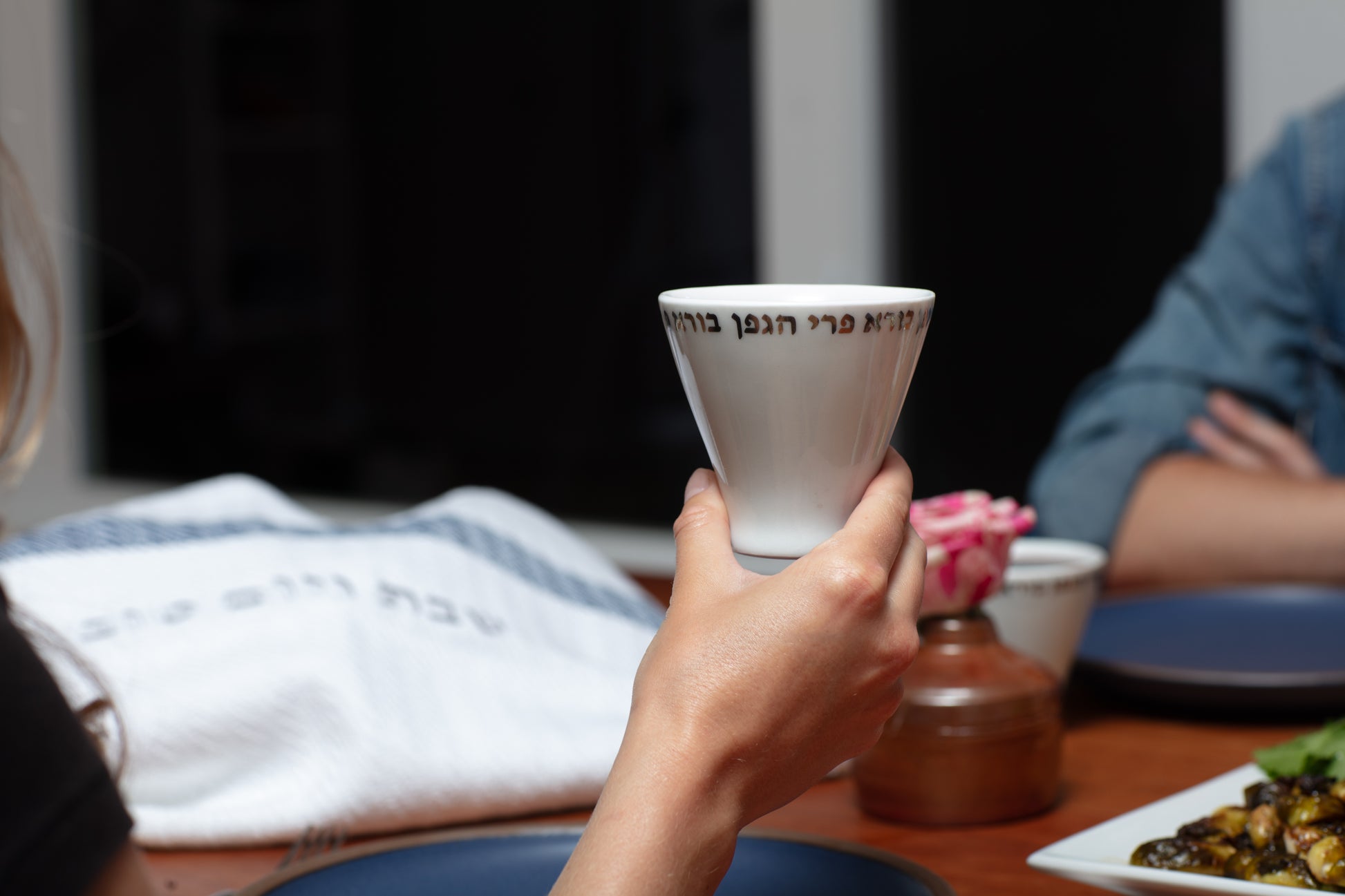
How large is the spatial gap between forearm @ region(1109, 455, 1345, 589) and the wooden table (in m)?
0.46

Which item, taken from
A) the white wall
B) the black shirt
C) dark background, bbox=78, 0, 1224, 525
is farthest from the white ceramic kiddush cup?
the white wall

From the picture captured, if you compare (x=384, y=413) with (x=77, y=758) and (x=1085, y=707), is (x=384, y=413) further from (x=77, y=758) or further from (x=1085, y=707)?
(x=77, y=758)

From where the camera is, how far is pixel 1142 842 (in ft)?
2.06

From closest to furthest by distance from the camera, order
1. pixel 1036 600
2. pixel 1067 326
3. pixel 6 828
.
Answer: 1. pixel 6 828
2. pixel 1036 600
3. pixel 1067 326

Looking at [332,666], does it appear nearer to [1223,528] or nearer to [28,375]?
[28,375]

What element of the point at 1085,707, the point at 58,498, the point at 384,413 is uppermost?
the point at 1085,707

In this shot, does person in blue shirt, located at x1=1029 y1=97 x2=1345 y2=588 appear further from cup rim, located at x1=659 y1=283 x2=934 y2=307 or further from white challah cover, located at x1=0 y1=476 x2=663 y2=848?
cup rim, located at x1=659 y1=283 x2=934 y2=307

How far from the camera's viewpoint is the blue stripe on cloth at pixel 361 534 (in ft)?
2.96

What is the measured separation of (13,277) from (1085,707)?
71 centimetres

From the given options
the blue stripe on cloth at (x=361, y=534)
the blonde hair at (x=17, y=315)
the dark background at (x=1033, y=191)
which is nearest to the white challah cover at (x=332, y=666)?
the blue stripe on cloth at (x=361, y=534)

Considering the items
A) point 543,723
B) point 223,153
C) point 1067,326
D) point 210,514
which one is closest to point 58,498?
point 223,153

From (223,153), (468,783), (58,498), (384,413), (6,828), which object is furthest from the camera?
(58,498)

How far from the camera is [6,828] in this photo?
51 centimetres

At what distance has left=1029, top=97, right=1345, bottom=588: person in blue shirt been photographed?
4.64 ft
